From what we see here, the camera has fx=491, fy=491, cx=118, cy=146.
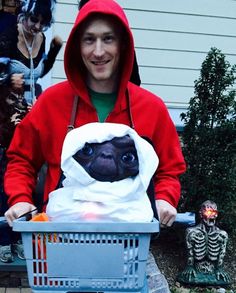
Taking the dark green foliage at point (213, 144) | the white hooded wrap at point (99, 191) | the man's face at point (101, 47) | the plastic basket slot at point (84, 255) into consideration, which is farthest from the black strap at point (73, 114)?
the dark green foliage at point (213, 144)

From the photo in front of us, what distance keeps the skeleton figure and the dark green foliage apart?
0.29 meters

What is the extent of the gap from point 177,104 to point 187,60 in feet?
1.73

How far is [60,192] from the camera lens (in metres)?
1.90


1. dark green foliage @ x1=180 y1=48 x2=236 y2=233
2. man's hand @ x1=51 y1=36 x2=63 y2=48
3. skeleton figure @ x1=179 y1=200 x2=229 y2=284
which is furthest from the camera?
man's hand @ x1=51 y1=36 x2=63 y2=48

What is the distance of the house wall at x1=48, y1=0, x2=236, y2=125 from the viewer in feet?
18.2

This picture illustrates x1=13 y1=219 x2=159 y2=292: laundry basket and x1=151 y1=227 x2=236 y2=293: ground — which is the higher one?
x1=13 y1=219 x2=159 y2=292: laundry basket

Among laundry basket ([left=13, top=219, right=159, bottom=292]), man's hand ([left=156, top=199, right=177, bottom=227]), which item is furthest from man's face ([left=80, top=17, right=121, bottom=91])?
laundry basket ([left=13, top=219, right=159, bottom=292])

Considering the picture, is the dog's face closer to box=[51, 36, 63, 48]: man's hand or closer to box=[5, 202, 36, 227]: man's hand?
box=[5, 202, 36, 227]: man's hand

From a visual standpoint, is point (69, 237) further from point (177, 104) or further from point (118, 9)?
point (177, 104)

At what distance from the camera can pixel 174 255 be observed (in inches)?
192

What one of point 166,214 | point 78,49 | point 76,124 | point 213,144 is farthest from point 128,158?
point 213,144

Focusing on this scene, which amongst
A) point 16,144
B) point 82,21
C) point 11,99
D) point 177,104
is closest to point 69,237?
point 16,144

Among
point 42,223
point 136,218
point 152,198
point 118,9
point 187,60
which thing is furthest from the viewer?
point 187,60

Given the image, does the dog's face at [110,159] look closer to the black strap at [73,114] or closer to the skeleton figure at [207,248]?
the black strap at [73,114]
